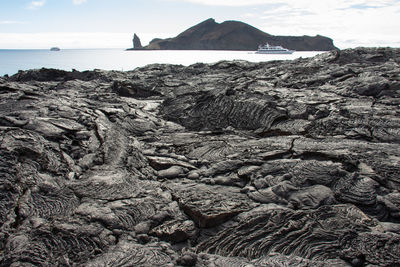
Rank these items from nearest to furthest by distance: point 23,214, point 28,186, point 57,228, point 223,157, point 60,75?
point 57,228 < point 23,214 < point 28,186 < point 223,157 < point 60,75

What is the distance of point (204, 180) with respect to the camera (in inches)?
177

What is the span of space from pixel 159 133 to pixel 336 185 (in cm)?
382

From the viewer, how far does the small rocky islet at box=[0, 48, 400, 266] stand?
10.1 feet

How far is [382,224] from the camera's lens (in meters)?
3.38

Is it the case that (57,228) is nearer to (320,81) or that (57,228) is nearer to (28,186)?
(28,186)

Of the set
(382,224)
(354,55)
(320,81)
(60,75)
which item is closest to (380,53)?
(354,55)

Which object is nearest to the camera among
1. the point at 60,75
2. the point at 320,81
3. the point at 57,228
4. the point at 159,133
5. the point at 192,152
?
the point at 57,228

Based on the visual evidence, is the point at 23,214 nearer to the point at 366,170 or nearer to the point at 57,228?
the point at 57,228

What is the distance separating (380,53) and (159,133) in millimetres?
11824

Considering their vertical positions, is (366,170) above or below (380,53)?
below

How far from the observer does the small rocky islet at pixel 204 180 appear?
307cm

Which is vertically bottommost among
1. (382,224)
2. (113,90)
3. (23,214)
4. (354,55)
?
(382,224)

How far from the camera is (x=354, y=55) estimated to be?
43.9ft

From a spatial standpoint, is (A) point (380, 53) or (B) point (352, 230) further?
(A) point (380, 53)
